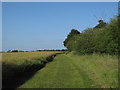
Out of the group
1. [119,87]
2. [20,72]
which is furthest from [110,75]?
[20,72]

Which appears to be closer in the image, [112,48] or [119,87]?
[119,87]

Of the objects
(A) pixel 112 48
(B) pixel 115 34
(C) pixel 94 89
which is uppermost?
(B) pixel 115 34

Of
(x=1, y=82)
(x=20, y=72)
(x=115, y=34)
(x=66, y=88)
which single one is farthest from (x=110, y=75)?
(x=115, y=34)

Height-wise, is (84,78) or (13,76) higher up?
(13,76)

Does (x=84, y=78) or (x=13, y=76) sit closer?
(x=84, y=78)

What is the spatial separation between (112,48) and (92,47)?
1651cm

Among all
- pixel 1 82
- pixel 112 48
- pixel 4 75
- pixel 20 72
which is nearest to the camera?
pixel 1 82

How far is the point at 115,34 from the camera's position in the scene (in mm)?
20109

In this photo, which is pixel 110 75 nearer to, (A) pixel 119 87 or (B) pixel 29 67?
(A) pixel 119 87

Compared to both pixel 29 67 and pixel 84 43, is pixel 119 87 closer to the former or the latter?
pixel 29 67

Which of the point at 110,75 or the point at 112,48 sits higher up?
the point at 112,48

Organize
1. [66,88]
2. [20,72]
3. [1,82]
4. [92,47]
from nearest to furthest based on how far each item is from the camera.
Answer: [66,88], [1,82], [20,72], [92,47]

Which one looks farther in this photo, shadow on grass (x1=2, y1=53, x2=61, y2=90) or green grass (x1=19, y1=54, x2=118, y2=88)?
shadow on grass (x1=2, y1=53, x2=61, y2=90)

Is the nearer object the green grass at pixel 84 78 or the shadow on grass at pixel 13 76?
the green grass at pixel 84 78
